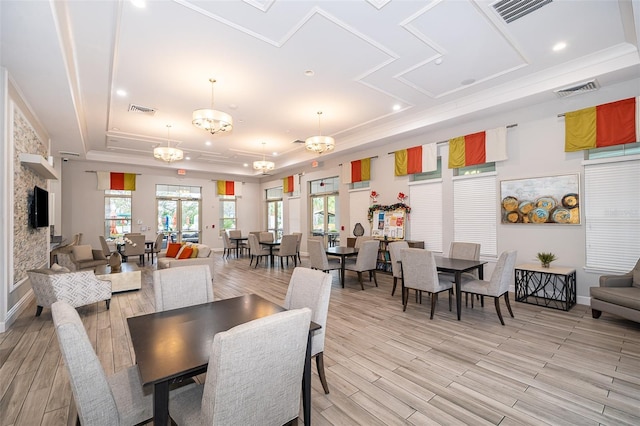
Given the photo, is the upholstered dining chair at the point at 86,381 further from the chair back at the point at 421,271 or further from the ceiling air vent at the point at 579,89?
the ceiling air vent at the point at 579,89

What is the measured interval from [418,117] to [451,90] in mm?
1127

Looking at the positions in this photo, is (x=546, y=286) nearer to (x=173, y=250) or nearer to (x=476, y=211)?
(x=476, y=211)

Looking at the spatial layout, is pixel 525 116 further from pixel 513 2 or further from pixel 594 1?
pixel 513 2

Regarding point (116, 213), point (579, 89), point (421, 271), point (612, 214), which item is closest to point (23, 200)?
point (116, 213)

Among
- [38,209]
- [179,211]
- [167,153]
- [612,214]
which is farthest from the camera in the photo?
[179,211]

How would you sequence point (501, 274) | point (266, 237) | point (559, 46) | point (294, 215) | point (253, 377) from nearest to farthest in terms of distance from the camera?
point (253, 377), point (501, 274), point (559, 46), point (266, 237), point (294, 215)

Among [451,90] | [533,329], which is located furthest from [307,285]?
[451,90]

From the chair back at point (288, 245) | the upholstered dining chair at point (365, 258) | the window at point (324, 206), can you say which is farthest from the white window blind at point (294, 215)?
the upholstered dining chair at point (365, 258)

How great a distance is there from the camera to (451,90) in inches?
200

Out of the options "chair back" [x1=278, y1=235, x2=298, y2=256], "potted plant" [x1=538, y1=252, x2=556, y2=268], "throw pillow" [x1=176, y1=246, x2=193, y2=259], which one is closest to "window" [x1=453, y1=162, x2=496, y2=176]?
"potted plant" [x1=538, y1=252, x2=556, y2=268]

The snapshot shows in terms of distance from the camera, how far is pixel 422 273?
Result: 3953mm

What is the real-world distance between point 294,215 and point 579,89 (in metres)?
8.64

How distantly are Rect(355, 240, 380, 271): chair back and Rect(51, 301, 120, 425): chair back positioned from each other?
4.61 metres

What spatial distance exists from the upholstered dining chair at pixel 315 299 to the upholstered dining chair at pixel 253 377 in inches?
24.5
